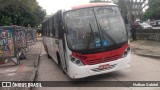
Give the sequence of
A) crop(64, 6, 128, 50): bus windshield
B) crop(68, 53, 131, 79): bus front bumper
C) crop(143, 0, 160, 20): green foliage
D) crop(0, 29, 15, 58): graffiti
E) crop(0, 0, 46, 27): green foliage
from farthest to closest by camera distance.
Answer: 1. crop(143, 0, 160, 20): green foliage
2. crop(0, 0, 46, 27): green foliage
3. crop(0, 29, 15, 58): graffiti
4. crop(64, 6, 128, 50): bus windshield
5. crop(68, 53, 131, 79): bus front bumper

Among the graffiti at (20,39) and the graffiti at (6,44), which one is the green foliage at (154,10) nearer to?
the graffiti at (20,39)

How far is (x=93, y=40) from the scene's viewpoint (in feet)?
28.3

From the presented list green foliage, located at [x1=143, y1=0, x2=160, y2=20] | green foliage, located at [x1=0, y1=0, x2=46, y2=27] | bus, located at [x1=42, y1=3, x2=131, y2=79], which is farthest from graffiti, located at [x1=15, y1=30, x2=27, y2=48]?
green foliage, located at [x1=143, y1=0, x2=160, y2=20]

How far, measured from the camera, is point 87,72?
28.0 ft

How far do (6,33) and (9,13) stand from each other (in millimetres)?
16324

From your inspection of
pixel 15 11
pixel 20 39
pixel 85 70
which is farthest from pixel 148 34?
pixel 15 11

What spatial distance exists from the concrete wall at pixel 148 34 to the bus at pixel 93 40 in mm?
11546

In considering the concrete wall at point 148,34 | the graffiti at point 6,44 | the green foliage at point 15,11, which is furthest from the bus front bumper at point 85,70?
the green foliage at point 15,11

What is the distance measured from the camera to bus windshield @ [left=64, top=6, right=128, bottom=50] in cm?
862

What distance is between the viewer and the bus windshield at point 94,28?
8.62 m

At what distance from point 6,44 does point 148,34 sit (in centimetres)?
1243

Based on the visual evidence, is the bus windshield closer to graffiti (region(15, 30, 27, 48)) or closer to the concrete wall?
graffiti (region(15, 30, 27, 48))

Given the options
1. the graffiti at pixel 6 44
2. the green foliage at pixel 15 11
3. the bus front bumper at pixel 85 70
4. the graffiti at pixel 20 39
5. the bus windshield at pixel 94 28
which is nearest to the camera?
the bus front bumper at pixel 85 70

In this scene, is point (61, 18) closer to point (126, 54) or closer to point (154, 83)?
point (126, 54)
